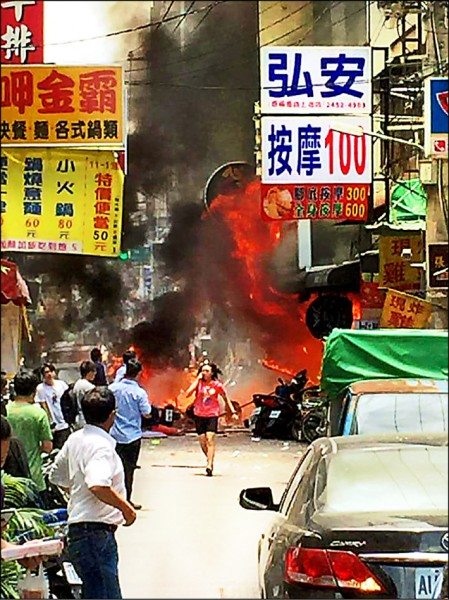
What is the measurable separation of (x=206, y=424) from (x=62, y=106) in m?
1.27

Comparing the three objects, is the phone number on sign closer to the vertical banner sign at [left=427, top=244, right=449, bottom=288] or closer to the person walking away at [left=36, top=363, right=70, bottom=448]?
the vertical banner sign at [left=427, top=244, right=449, bottom=288]

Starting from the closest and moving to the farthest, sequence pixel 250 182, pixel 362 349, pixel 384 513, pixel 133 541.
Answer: pixel 384 513 < pixel 133 541 < pixel 250 182 < pixel 362 349

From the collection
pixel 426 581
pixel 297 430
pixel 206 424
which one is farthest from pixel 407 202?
pixel 426 581

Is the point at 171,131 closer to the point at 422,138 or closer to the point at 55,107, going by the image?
the point at 55,107

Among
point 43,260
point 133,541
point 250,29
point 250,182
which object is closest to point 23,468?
point 133,541

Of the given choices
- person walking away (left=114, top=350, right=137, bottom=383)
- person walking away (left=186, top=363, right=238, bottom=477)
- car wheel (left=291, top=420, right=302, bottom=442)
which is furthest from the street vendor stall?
car wheel (left=291, top=420, right=302, bottom=442)

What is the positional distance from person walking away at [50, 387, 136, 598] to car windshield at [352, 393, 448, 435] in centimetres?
100

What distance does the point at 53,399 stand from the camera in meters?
4.47

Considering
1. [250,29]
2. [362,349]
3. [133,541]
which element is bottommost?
[133,541]

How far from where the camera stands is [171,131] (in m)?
4.17

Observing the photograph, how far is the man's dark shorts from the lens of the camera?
4.06 meters

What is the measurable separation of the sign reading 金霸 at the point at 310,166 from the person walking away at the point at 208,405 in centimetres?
67

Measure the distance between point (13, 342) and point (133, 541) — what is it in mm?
844

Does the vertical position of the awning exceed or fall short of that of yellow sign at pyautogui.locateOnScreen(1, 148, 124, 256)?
it falls short
